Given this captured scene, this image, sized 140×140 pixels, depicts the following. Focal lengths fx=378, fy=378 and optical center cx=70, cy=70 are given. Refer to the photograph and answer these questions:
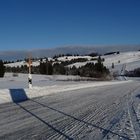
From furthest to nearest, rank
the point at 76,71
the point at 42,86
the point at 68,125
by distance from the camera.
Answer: the point at 76,71 → the point at 42,86 → the point at 68,125

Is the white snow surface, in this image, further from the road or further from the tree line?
the tree line

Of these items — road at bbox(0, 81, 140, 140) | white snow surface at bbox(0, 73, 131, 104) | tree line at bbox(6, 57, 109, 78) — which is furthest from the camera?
tree line at bbox(6, 57, 109, 78)

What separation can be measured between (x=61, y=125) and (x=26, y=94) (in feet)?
45.1

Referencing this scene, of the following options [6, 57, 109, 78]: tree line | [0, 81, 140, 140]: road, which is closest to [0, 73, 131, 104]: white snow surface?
[0, 81, 140, 140]: road

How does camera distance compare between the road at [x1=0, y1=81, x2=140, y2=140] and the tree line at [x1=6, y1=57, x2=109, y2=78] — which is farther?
the tree line at [x1=6, y1=57, x2=109, y2=78]

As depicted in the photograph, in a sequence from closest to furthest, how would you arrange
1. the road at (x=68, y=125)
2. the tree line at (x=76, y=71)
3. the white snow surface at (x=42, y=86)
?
the road at (x=68, y=125) → the white snow surface at (x=42, y=86) → the tree line at (x=76, y=71)

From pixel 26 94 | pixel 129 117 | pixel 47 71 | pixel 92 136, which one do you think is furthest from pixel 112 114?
pixel 47 71

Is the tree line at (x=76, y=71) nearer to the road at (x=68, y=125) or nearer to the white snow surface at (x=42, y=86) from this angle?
the white snow surface at (x=42, y=86)

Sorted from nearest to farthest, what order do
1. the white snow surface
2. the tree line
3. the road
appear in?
the road → the white snow surface → the tree line

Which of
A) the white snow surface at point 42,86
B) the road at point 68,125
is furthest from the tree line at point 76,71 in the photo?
the road at point 68,125

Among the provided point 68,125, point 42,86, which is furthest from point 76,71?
point 68,125

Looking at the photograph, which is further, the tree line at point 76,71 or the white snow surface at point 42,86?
the tree line at point 76,71

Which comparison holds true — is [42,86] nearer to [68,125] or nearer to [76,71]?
[68,125]

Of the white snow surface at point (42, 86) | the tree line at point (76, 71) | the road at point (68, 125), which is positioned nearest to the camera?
the road at point (68, 125)
